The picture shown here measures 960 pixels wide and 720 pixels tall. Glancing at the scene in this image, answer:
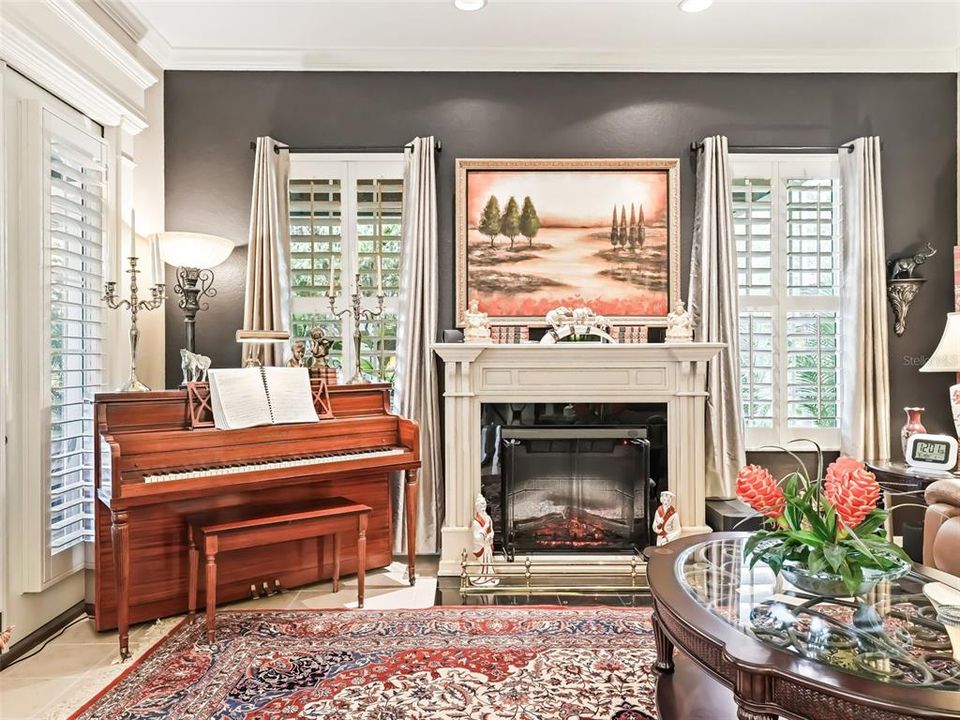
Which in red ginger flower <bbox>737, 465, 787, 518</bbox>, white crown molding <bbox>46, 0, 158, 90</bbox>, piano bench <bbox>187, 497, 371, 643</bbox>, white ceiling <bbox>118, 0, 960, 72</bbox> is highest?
white ceiling <bbox>118, 0, 960, 72</bbox>

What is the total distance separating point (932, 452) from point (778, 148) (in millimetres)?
2049

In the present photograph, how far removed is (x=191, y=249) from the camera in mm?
3340

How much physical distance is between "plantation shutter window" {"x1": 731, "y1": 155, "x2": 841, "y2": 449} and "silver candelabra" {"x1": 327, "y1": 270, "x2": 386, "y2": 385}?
7.68ft

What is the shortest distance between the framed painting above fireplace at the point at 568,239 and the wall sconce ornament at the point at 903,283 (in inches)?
53.8

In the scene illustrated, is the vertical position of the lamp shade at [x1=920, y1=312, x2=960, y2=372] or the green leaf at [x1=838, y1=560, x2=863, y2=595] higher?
the lamp shade at [x1=920, y1=312, x2=960, y2=372]

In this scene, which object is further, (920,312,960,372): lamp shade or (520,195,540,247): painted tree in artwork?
(520,195,540,247): painted tree in artwork

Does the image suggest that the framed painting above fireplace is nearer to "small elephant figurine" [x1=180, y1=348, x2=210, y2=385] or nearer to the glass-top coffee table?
"small elephant figurine" [x1=180, y1=348, x2=210, y2=385]

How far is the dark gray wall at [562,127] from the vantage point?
389 cm

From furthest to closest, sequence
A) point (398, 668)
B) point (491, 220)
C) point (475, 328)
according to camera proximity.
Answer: point (491, 220) → point (475, 328) → point (398, 668)

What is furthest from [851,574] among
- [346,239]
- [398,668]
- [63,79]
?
[63,79]

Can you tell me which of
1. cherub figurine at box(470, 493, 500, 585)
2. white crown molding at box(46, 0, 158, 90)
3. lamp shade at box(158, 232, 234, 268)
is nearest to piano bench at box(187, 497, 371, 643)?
cherub figurine at box(470, 493, 500, 585)

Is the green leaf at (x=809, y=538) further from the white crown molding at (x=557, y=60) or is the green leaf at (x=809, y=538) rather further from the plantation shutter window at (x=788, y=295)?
the white crown molding at (x=557, y=60)

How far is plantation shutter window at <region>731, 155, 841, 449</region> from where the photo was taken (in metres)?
3.95

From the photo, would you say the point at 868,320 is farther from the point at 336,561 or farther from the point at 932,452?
the point at 336,561
